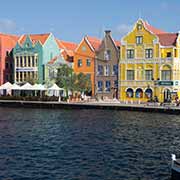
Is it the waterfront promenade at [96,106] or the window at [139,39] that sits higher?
the window at [139,39]

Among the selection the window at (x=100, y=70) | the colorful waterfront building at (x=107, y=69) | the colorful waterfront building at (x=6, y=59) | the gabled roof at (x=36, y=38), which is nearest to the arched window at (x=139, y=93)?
the colorful waterfront building at (x=107, y=69)

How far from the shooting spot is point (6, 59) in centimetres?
9469

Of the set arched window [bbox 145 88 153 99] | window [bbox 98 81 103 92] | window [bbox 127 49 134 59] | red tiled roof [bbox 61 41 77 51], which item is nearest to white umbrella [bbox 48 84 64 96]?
window [bbox 98 81 103 92]

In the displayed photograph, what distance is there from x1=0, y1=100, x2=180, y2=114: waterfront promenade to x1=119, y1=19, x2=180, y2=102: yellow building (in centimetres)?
611

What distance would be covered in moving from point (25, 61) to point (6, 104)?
633 inches

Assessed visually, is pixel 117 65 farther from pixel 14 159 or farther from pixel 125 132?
pixel 14 159

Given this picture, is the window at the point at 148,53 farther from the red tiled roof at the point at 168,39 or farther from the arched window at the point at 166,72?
the arched window at the point at 166,72

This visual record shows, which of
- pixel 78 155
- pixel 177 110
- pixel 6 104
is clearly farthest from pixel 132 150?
pixel 6 104


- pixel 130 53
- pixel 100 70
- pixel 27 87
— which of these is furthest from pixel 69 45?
pixel 130 53

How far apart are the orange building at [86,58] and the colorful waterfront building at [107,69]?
113 centimetres

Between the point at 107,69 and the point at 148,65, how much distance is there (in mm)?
9585

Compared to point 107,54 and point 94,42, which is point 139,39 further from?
point 94,42

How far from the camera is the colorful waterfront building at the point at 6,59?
93.8 meters

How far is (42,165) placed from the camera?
1027 inches
